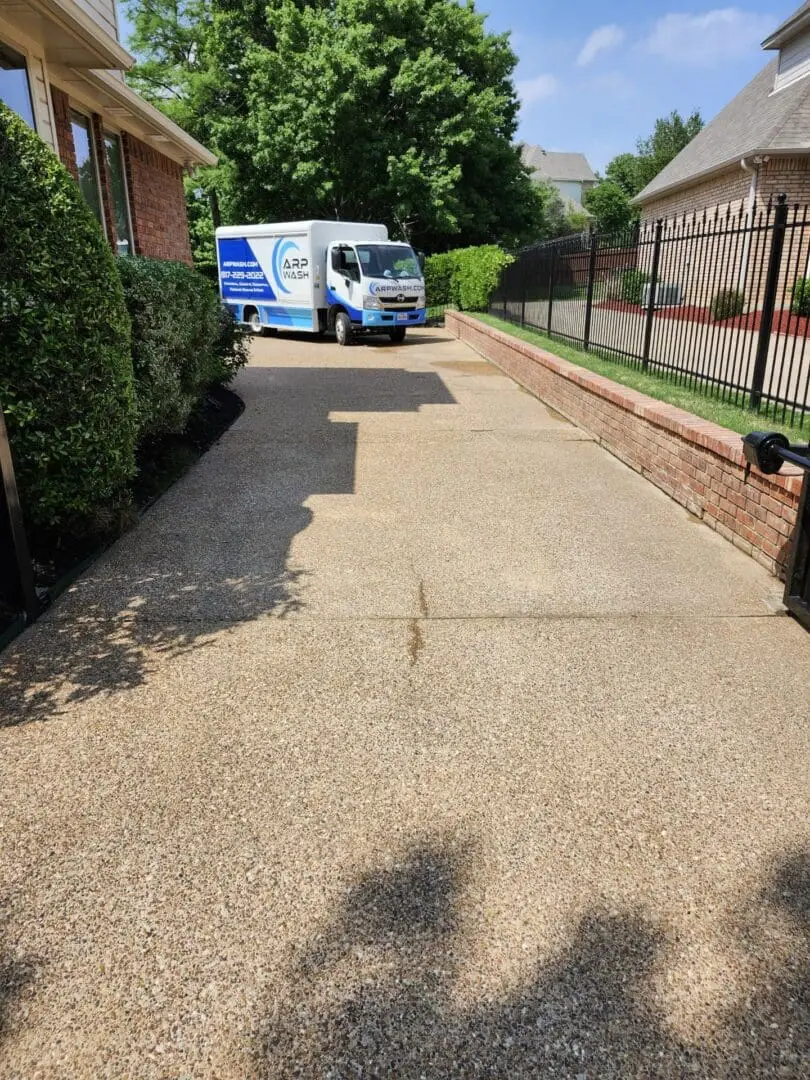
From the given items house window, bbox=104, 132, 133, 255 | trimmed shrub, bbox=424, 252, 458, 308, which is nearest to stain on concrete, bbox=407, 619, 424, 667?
house window, bbox=104, 132, 133, 255

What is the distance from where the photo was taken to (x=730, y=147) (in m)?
20.4

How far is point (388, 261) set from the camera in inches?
719

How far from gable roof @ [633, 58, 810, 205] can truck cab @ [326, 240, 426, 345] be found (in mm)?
8514

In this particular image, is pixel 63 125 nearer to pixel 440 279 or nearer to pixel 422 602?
pixel 422 602

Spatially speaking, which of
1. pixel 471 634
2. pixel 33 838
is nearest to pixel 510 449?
pixel 471 634

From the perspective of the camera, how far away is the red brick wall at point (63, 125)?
9242mm

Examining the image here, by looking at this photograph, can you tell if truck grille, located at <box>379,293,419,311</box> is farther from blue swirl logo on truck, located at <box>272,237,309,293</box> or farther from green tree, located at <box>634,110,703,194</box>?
green tree, located at <box>634,110,703,194</box>

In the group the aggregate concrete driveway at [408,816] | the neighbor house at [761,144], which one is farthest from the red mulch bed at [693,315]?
the neighbor house at [761,144]

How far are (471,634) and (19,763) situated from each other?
2145 millimetres

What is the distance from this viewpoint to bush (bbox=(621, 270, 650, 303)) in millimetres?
9883

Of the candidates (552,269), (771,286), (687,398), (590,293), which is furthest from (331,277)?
(771,286)

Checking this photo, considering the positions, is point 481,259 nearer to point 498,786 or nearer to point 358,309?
point 358,309

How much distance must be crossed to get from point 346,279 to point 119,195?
6604 mm

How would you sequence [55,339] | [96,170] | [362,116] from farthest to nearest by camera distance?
→ [362,116] → [96,170] → [55,339]
